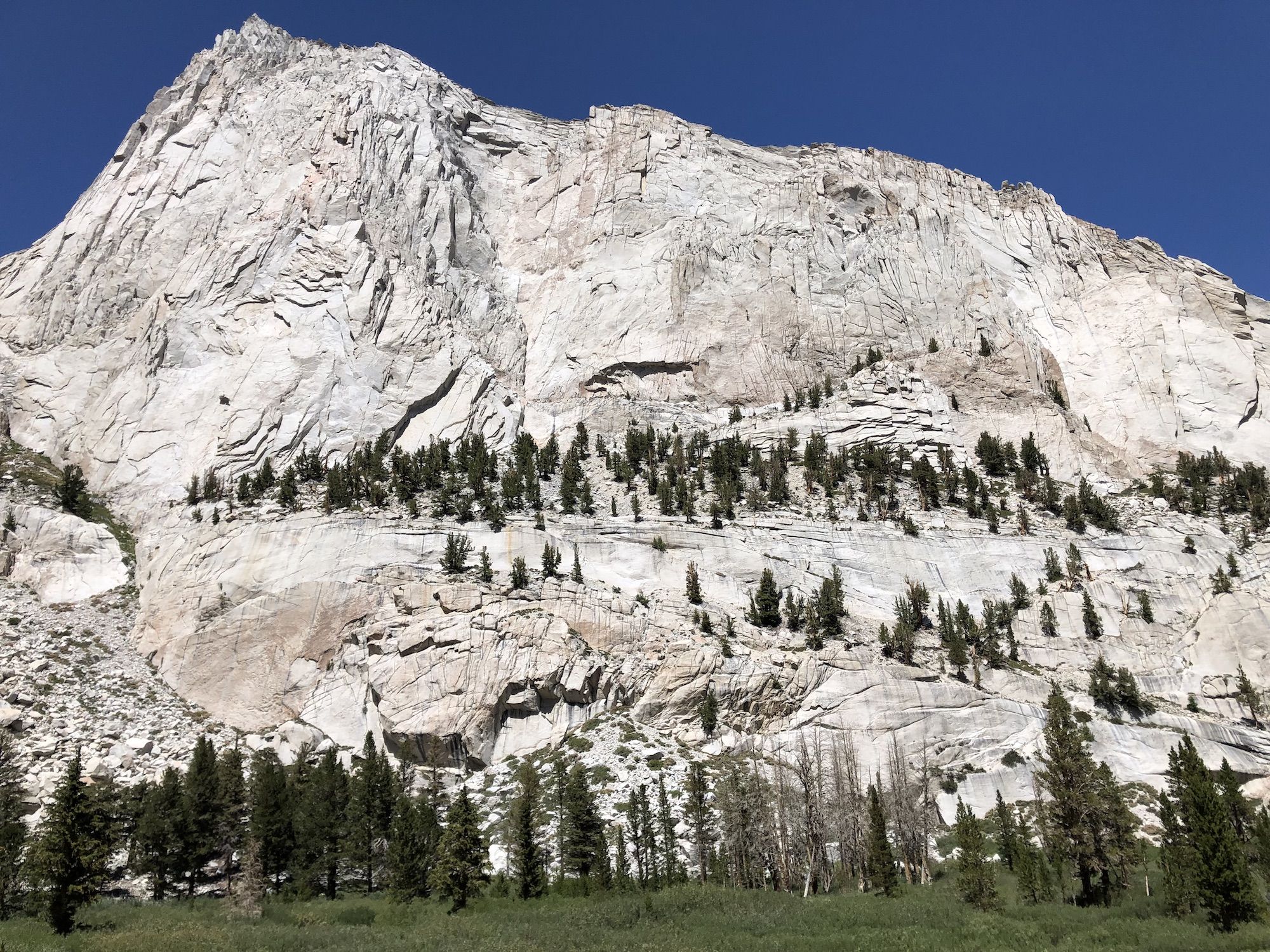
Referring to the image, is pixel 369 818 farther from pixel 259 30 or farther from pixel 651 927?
pixel 259 30

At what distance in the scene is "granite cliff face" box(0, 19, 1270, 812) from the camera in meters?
54.8

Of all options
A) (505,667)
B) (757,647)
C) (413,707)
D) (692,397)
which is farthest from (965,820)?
(692,397)

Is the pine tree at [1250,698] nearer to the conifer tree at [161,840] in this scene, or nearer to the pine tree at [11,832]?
the conifer tree at [161,840]

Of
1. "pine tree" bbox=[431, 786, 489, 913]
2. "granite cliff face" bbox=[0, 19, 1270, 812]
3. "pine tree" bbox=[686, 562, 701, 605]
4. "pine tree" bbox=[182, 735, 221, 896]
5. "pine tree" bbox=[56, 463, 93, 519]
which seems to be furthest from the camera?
"pine tree" bbox=[56, 463, 93, 519]

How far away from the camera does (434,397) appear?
8325cm

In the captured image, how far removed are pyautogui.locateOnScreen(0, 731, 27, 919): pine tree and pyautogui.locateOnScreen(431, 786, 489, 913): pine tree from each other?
15.5m

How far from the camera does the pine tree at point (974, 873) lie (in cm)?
3488

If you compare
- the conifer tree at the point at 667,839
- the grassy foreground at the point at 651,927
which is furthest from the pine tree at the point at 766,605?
the grassy foreground at the point at 651,927

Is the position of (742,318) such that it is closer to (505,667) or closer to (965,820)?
(505,667)

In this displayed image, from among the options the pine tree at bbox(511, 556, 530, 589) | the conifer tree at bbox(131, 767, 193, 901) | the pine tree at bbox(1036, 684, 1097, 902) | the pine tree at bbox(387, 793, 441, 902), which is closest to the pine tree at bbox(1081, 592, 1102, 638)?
the pine tree at bbox(1036, 684, 1097, 902)

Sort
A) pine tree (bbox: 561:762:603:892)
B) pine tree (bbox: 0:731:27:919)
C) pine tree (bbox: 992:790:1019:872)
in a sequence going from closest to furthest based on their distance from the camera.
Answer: pine tree (bbox: 0:731:27:919) < pine tree (bbox: 561:762:603:892) < pine tree (bbox: 992:790:1019:872)

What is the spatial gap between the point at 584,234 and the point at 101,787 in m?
75.8

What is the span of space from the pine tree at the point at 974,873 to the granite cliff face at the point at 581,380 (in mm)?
14915

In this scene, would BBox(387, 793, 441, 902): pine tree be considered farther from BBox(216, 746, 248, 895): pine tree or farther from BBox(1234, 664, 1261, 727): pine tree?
BBox(1234, 664, 1261, 727): pine tree
